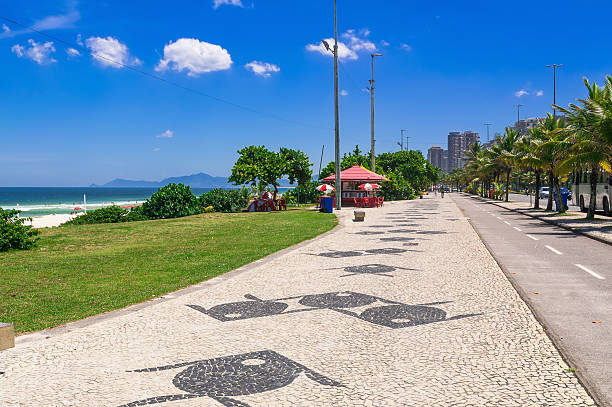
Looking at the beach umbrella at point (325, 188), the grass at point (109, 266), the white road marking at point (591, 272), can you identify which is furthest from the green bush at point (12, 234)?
the beach umbrella at point (325, 188)

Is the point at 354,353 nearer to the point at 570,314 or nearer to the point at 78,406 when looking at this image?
the point at 78,406

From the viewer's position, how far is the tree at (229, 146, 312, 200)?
34062 mm

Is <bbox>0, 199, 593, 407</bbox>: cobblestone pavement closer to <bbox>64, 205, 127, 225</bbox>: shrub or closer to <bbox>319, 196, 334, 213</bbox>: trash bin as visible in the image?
<bbox>64, 205, 127, 225</bbox>: shrub

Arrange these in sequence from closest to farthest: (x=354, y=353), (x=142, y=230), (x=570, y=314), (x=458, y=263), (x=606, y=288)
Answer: (x=354, y=353), (x=570, y=314), (x=606, y=288), (x=458, y=263), (x=142, y=230)

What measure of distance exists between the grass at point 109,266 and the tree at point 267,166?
15068 millimetres

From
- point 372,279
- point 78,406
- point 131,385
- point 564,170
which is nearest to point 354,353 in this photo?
point 131,385

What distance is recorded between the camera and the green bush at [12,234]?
13.3 meters

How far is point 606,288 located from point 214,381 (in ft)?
22.2

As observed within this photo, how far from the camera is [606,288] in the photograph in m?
7.73

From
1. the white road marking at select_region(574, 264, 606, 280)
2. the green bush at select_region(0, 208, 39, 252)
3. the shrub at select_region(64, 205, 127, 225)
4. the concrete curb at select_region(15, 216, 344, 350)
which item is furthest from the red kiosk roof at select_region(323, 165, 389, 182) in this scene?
the white road marking at select_region(574, 264, 606, 280)

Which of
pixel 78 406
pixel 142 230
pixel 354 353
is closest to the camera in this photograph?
pixel 78 406

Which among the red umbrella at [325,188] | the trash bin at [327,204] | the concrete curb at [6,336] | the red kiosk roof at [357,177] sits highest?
the red kiosk roof at [357,177]

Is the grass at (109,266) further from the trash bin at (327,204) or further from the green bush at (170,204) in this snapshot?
the trash bin at (327,204)

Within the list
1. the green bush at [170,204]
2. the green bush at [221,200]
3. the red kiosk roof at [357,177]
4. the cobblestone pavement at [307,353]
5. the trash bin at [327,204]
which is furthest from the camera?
the red kiosk roof at [357,177]
